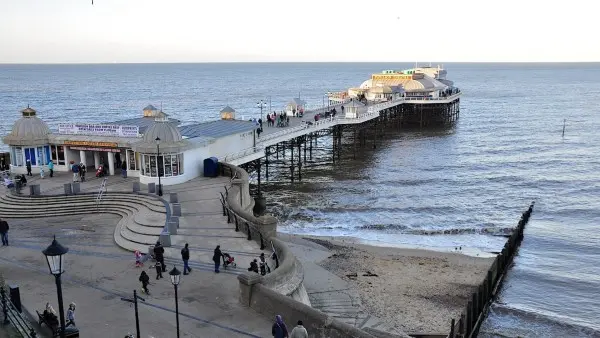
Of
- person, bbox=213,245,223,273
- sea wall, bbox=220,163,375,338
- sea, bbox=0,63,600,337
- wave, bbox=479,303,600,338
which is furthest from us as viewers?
sea, bbox=0,63,600,337

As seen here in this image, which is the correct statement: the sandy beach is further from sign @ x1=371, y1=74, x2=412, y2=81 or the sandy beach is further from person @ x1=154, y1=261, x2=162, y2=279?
sign @ x1=371, y1=74, x2=412, y2=81

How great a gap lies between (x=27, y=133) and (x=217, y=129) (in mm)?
11579

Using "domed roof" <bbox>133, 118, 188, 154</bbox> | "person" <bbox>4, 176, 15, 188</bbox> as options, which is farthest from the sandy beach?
"person" <bbox>4, 176, 15, 188</bbox>

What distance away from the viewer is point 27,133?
3456 centimetres

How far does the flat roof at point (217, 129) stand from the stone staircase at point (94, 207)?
312 inches

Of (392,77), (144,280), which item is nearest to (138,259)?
(144,280)

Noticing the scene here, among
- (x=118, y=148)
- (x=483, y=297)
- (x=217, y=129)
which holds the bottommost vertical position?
(x=483, y=297)

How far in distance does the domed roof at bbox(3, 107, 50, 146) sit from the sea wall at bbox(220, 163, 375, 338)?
16.3 metres

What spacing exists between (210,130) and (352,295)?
17808 millimetres

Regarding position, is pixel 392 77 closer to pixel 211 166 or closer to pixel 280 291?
pixel 211 166

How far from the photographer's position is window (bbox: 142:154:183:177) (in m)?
31.8

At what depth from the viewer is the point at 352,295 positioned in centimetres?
2523

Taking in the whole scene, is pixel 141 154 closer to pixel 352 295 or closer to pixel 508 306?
pixel 352 295

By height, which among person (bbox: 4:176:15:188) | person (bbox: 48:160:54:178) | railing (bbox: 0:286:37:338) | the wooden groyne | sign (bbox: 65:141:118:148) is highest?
sign (bbox: 65:141:118:148)
